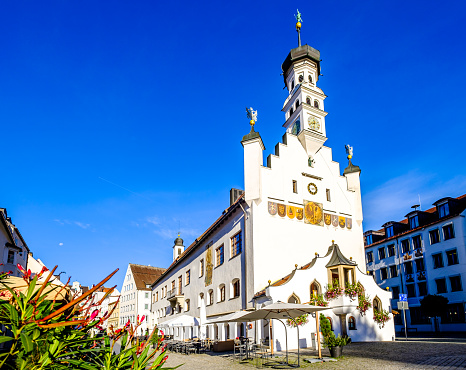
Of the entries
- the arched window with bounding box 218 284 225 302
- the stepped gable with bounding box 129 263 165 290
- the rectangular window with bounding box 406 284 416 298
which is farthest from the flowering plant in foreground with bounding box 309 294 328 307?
the stepped gable with bounding box 129 263 165 290

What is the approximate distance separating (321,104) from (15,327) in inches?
1254

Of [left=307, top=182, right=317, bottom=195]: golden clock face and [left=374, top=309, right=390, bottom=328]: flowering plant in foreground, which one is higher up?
[left=307, top=182, right=317, bottom=195]: golden clock face

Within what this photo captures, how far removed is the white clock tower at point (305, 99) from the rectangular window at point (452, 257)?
56.4 ft

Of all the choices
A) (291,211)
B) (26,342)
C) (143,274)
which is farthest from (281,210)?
(143,274)

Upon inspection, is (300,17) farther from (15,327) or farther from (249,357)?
(15,327)

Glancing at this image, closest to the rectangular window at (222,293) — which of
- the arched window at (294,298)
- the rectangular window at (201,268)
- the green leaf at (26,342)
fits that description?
the rectangular window at (201,268)

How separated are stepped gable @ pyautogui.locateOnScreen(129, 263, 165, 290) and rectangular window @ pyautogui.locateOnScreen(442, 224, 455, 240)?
172 feet

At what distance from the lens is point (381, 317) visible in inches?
958

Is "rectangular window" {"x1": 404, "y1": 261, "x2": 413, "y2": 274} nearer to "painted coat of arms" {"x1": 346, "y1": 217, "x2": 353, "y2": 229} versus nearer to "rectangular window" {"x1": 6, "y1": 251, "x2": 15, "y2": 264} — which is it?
"painted coat of arms" {"x1": 346, "y1": 217, "x2": 353, "y2": 229}

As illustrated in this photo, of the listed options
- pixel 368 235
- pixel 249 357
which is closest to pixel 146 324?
pixel 368 235

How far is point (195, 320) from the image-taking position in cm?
2783

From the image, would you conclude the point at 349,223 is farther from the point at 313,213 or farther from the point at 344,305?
the point at 344,305

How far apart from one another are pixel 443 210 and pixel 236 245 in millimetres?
22563

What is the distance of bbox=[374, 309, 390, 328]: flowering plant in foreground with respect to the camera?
79.5 ft
